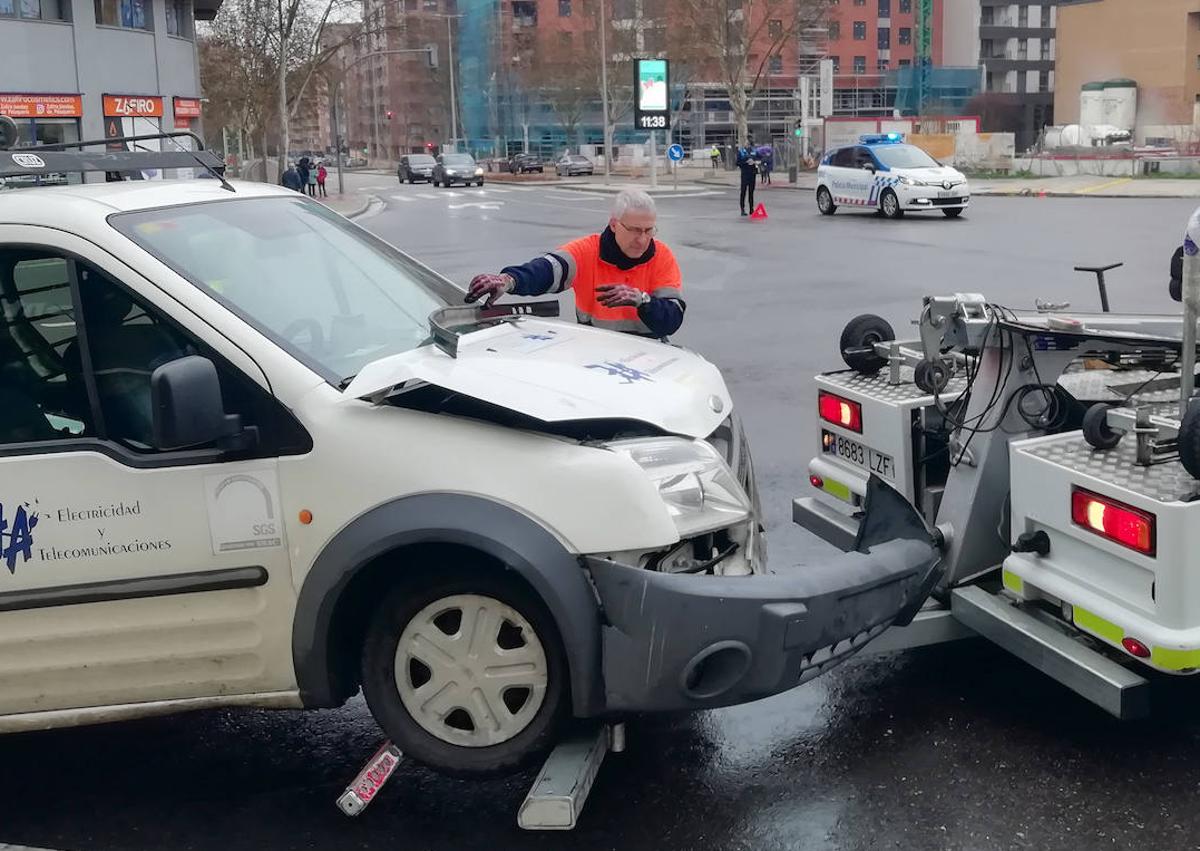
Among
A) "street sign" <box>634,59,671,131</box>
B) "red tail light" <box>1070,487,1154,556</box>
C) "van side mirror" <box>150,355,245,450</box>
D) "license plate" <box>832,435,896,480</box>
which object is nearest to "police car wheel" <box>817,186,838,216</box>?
"street sign" <box>634,59,671,131</box>

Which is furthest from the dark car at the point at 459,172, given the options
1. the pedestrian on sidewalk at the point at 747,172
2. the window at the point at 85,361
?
the window at the point at 85,361

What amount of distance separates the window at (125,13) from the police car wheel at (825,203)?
20833mm

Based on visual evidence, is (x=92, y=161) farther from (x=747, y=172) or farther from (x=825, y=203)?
(x=825, y=203)

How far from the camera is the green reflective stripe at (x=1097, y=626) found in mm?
3695

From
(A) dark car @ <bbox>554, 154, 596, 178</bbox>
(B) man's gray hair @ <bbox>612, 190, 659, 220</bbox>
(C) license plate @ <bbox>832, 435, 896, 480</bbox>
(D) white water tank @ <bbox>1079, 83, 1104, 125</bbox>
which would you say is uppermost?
(D) white water tank @ <bbox>1079, 83, 1104, 125</bbox>

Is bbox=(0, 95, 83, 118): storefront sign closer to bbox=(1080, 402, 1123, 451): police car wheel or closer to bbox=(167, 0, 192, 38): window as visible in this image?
bbox=(167, 0, 192, 38): window

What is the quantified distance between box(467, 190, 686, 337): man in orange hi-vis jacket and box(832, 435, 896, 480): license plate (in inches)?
32.8

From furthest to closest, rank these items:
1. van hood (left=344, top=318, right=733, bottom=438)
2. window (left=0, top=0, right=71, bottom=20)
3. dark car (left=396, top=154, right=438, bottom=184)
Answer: dark car (left=396, top=154, right=438, bottom=184) → window (left=0, top=0, right=71, bottom=20) → van hood (left=344, top=318, right=733, bottom=438)

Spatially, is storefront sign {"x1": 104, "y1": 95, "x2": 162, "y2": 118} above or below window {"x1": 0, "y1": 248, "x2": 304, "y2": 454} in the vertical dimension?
above

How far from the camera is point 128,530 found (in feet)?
12.2

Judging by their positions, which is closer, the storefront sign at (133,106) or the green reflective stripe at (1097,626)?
the green reflective stripe at (1097,626)

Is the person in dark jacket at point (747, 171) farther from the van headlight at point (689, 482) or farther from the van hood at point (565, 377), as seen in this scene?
the van headlight at point (689, 482)

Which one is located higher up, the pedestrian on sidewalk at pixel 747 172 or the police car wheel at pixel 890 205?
the pedestrian on sidewalk at pixel 747 172

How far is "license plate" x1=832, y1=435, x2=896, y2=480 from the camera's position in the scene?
495 centimetres
